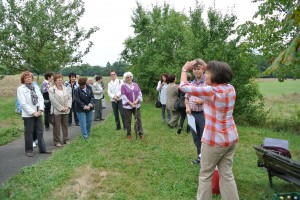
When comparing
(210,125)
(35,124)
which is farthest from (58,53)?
(210,125)

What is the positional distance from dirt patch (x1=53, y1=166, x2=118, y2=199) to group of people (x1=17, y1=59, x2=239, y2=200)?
1806mm

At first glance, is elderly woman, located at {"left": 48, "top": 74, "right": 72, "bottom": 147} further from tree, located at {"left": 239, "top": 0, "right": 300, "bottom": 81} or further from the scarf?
tree, located at {"left": 239, "top": 0, "right": 300, "bottom": 81}

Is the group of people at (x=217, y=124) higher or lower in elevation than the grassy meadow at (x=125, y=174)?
higher

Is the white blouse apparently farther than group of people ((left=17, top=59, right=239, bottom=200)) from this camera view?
Yes

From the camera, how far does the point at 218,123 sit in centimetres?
377

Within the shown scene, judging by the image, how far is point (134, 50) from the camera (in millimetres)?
24422

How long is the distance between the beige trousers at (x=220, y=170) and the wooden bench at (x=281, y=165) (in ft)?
3.00

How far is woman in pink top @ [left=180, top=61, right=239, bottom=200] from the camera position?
12.1 ft

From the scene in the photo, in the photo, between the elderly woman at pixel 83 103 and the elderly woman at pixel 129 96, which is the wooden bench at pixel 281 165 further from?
the elderly woman at pixel 83 103

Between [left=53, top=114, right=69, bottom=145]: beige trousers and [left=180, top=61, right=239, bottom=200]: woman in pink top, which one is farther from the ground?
[left=180, top=61, right=239, bottom=200]: woman in pink top

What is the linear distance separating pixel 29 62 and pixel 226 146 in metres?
14.6

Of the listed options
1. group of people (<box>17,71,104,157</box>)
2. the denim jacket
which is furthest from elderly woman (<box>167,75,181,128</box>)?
the denim jacket

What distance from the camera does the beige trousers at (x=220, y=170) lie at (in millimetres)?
3871

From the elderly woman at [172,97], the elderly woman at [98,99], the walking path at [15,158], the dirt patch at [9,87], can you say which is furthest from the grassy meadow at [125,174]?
the dirt patch at [9,87]
